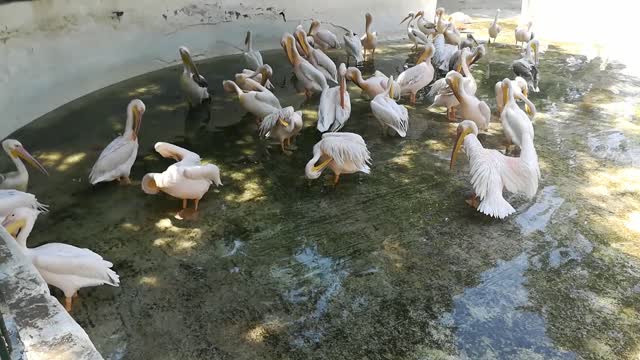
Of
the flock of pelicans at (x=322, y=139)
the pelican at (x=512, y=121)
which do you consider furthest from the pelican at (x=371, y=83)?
the pelican at (x=512, y=121)

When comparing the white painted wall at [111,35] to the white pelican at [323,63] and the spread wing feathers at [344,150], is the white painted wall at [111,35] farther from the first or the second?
the spread wing feathers at [344,150]

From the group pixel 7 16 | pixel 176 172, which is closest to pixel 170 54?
pixel 7 16

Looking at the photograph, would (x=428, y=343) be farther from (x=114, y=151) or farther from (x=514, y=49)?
(x=514, y=49)

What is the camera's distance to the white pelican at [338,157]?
4.10m

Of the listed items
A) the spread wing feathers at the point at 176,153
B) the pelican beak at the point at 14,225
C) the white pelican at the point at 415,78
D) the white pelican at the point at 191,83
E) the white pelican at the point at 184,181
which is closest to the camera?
the pelican beak at the point at 14,225

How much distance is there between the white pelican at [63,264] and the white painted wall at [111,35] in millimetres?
2304

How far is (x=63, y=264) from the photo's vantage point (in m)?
2.76

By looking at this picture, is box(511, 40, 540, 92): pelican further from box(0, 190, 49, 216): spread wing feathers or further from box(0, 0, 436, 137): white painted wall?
box(0, 190, 49, 216): spread wing feathers

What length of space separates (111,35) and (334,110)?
9.97 feet

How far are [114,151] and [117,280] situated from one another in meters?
1.38

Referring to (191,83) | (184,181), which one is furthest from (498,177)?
(191,83)

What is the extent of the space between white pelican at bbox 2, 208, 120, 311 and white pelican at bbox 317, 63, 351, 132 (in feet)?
8.49

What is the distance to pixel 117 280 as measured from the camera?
9.73 ft

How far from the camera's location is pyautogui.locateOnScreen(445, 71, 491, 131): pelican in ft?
16.5
